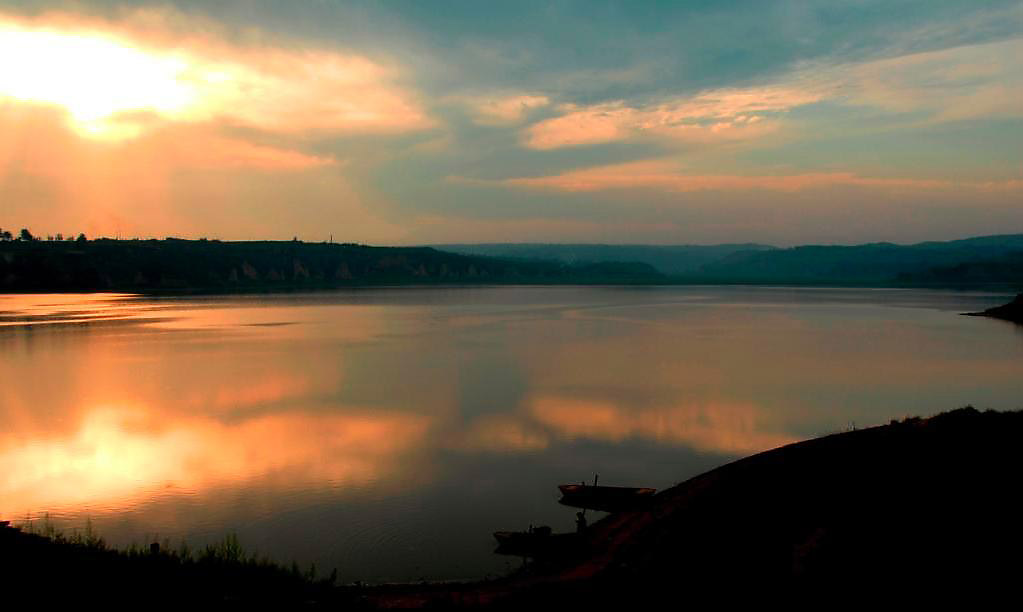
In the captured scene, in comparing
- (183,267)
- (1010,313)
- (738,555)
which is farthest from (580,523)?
(183,267)

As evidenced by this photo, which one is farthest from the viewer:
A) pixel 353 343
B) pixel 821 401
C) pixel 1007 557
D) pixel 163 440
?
pixel 353 343

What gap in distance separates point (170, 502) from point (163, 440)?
705cm

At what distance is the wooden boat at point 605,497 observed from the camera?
14367 millimetres

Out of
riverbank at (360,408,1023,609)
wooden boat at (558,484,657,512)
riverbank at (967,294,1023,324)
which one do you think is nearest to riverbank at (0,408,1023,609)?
riverbank at (360,408,1023,609)

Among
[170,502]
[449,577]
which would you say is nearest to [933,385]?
[449,577]

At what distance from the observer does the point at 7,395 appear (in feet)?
98.0

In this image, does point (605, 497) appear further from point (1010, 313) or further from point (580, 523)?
point (1010, 313)

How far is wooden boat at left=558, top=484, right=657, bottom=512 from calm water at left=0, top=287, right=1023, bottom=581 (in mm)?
381

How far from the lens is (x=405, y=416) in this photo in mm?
25359

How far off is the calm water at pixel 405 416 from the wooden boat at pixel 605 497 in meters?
0.38

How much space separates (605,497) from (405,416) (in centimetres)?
1213

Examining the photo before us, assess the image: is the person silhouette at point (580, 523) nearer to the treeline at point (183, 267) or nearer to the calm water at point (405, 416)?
the calm water at point (405, 416)

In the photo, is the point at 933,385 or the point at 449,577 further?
the point at 933,385

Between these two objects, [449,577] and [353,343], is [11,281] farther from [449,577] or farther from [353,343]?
[449,577]
